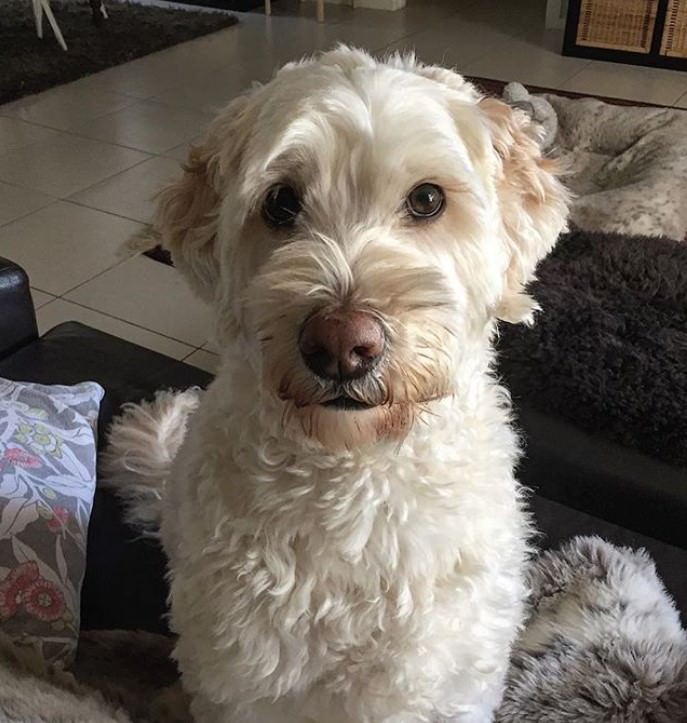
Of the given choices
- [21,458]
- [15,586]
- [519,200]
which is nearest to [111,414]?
[21,458]

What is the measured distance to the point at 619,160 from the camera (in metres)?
3.31

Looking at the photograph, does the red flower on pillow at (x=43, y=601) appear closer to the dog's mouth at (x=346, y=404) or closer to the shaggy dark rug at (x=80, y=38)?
the dog's mouth at (x=346, y=404)

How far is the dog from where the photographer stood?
1.01 metres

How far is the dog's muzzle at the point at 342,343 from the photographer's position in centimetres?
93

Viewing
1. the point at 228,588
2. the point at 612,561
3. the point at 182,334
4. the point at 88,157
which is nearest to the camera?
the point at 228,588

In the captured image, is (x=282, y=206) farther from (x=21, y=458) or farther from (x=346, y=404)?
(x=21, y=458)

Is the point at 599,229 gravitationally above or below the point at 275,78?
below

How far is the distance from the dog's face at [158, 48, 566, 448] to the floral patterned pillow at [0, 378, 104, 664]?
1.54 feet

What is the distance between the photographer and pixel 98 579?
1473 millimetres

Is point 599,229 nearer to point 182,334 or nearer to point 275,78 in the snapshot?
point 182,334

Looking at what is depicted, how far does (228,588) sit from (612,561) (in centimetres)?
71

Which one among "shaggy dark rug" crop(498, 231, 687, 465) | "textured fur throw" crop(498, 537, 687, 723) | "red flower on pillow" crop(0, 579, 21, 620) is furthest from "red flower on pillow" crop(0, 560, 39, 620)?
"shaggy dark rug" crop(498, 231, 687, 465)

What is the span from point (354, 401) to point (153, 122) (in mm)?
3741

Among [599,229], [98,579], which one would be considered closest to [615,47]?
[599,229]
